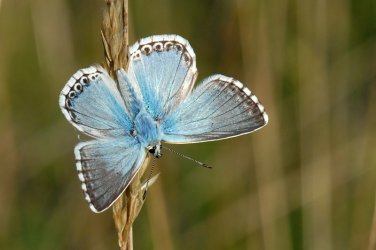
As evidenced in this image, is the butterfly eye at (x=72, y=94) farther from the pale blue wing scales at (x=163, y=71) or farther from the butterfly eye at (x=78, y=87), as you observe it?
the pale blue wing scales at (x=163, y=71)

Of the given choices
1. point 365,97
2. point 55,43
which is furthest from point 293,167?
point 55,43

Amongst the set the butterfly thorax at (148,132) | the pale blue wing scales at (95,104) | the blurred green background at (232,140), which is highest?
the pale blue wing scales at (95,104)

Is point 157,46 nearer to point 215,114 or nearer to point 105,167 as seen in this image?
point 215,114

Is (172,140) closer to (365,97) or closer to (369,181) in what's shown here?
(369,181)

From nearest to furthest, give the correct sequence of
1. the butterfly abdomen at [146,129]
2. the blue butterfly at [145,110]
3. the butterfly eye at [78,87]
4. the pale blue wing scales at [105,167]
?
the pale blue wing scales at [105,167], the blue butterfly at [145,110], the butterfly eye at [78,87], the butterfly abdomen at [146,129]

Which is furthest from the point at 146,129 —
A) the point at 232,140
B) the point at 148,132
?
the point at 232,140

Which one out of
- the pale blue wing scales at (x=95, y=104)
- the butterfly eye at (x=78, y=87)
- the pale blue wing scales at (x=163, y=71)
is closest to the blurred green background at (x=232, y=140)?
the pale blue wing scales at (x=163, y=71)

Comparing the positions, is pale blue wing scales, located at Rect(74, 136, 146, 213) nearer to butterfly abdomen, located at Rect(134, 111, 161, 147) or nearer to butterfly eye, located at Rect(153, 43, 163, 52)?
butterfly abdomen, located at Rect(134, 111, 161, 147)
